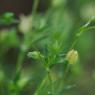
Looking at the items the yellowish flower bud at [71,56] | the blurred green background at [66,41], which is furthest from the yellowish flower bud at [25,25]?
the yellowish flower bud at [71,56]

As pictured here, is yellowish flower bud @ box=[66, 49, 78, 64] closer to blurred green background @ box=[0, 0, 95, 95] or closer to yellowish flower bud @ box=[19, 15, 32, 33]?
blurred green background @ box=[0, 0, 95, 95]

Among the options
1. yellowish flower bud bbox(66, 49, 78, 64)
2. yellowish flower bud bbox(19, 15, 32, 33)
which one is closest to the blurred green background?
yellowish flower bud bbox(19, 15, 32, 33)

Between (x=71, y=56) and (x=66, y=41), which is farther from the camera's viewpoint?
(x=66, y=41)

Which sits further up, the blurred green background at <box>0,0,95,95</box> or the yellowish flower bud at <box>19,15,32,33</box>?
the yellowish flower bud at <box>19,15,32,33</box>

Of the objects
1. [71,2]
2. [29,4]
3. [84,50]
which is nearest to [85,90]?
[84,50]

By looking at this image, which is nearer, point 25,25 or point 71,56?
point 71,56

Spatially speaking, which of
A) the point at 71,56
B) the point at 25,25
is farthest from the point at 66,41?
the point at 71,56

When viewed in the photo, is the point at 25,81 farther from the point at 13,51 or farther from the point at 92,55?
the point at 92,55

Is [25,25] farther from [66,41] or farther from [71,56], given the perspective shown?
[71,56]

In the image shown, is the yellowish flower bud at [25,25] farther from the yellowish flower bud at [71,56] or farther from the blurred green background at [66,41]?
the yellowish flower bud at [71,56]
